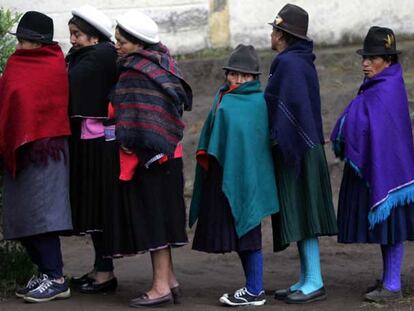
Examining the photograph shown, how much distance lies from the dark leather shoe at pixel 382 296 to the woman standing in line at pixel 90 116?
5.55ft

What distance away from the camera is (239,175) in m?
6.67

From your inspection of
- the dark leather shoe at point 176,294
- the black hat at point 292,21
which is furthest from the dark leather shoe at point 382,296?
the black hat at point 292,21

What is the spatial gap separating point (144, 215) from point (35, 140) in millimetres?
813

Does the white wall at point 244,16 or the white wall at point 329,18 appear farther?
the white wall at point 329,18

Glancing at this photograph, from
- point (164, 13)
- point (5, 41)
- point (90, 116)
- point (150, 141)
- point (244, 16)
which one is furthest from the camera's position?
point (244, 16)

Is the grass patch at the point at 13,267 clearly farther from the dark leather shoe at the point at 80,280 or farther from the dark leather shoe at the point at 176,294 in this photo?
the dark leather shoe at the point at 176,294

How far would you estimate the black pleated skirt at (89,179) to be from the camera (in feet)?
22.5

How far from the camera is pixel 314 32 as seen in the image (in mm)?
11203

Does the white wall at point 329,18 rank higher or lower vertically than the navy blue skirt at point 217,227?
higher

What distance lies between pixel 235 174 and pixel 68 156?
1.10 m

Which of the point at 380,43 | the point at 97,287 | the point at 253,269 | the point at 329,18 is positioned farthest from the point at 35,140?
the point at 329,18

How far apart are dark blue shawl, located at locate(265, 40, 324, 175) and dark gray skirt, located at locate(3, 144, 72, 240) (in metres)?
1.37

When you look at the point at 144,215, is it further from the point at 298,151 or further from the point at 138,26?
the point at 138,26

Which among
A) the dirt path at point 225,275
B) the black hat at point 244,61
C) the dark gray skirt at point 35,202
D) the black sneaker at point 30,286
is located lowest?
the dirt path at point 225,275
